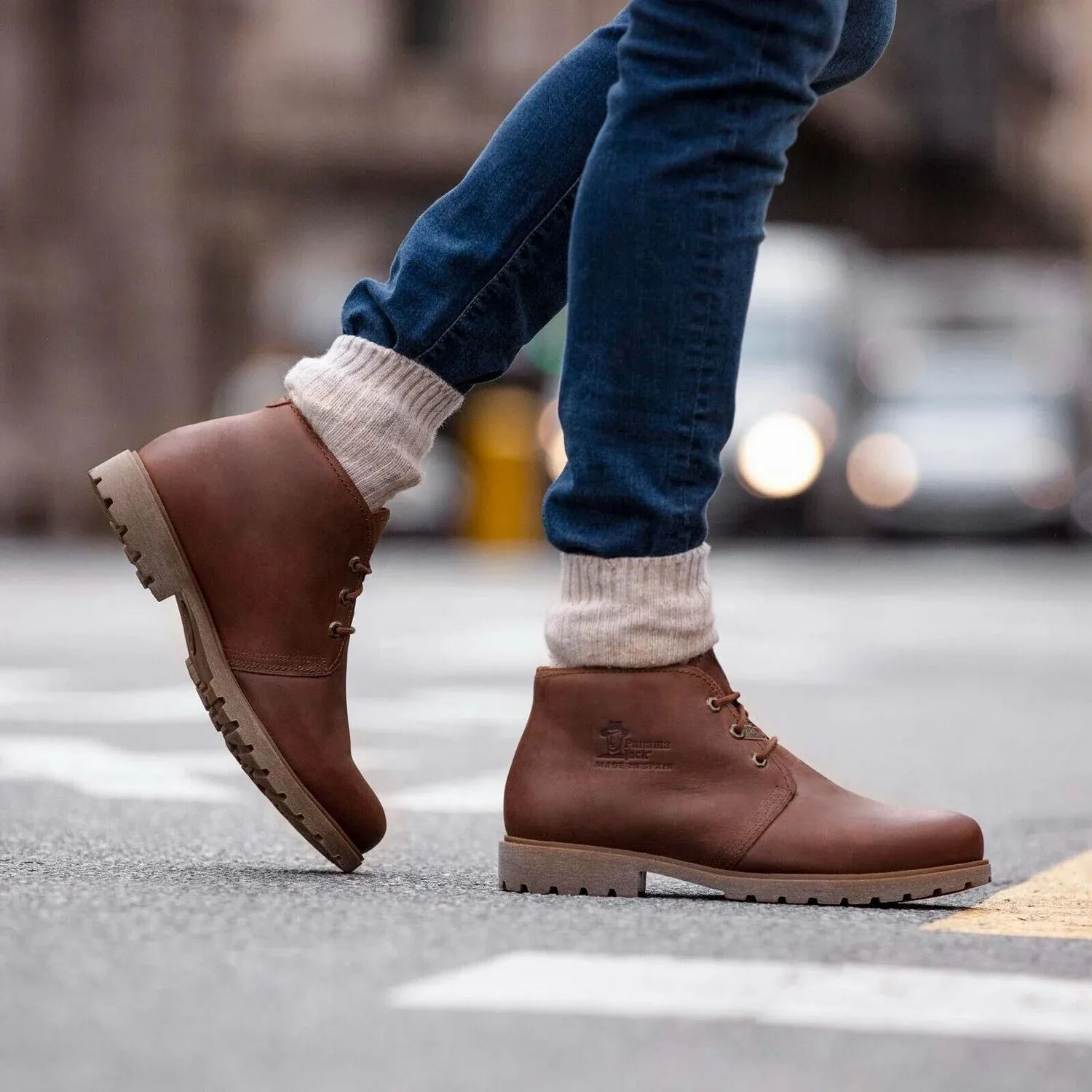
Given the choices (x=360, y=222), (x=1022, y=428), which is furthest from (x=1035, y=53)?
(x=1022, y=428)

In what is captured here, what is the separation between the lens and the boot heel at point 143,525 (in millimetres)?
2523

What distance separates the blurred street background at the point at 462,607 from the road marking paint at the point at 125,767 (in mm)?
20

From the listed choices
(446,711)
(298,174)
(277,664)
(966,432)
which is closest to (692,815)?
(277,664)

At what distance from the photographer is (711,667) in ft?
8.23

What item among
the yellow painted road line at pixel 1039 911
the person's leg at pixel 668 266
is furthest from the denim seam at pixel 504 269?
the yellow painted road line at pixel 1039 911

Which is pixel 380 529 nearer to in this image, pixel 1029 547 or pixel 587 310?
pixel 587 310

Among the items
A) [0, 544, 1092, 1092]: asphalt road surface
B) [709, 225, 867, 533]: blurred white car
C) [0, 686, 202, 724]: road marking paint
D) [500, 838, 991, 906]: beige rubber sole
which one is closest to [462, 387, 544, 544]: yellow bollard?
[709, 225, 867, 533]: blurred white car

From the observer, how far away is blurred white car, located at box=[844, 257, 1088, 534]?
17703 millimetres

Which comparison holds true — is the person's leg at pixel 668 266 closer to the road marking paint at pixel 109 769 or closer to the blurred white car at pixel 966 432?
the road marking paint at pixel 109 769

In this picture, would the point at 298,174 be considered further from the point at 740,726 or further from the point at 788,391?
the point at 740,726

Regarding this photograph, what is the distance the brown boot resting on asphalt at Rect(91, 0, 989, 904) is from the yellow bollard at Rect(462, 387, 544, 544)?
47.9 feet

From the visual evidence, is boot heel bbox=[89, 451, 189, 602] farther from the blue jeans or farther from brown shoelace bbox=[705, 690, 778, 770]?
brown shoelace bbox=[705, 690, 778, 770]

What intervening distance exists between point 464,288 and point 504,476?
48.8 feet

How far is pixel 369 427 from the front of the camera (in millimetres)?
2537
